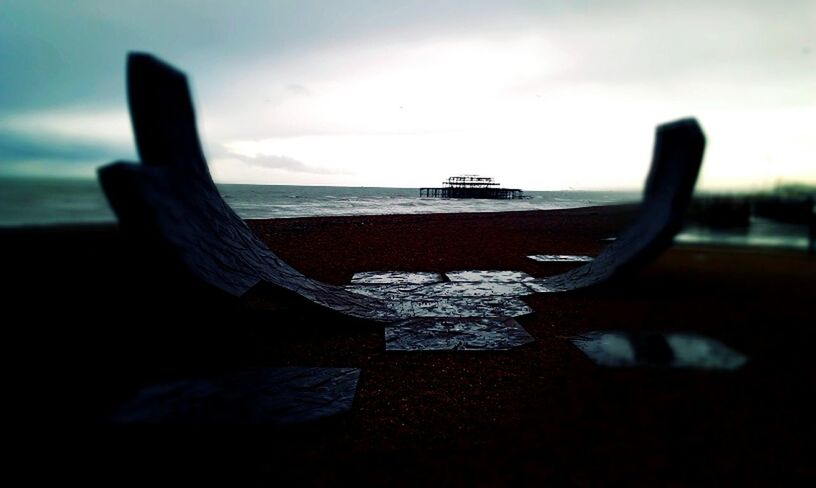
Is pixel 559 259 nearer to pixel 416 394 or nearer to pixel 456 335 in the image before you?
pixel 456 335

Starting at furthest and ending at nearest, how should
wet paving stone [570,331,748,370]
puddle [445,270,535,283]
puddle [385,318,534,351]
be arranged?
puddle [445,270,535,283] → puddle [385,318,534,351] → wet paving stone [570,331,748,370]

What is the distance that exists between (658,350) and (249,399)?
11.0 ft

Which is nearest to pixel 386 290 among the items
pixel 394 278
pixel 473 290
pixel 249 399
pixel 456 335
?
pixel 394 278

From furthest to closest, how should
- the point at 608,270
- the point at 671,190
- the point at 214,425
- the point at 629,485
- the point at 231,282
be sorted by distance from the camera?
1. the point at 608,270
2. the point at 671,190
3. the point at 231,282
4. the point at 214,425
5. the point at 629,485

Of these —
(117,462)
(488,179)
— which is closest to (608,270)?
(117,462)

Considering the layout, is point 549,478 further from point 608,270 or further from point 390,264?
point 390,264

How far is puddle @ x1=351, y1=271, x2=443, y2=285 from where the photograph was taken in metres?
6.41

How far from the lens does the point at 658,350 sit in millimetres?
3486

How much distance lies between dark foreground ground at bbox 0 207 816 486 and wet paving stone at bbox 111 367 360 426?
0.29 feet

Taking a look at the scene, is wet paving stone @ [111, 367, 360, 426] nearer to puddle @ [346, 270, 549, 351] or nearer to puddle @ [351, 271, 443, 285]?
puddle @ [346, 270, 549, 351]

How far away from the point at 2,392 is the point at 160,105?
235 centimetres

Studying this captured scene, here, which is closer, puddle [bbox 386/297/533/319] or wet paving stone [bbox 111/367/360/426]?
wet paving stone [bbox 111/367/360/426]

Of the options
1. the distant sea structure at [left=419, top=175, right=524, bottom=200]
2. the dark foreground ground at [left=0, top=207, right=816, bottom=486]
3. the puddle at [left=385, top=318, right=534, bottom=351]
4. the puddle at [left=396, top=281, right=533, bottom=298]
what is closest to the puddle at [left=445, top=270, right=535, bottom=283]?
the puddle at [left=396, top=281, right=533, bottom=298]

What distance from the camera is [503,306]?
498 centimetres
